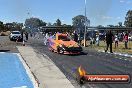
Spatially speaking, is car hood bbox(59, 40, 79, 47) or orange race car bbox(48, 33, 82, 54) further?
car hood bbox(59, 40, 79, 47)

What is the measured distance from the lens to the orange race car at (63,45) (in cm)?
2634

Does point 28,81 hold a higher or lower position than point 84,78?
lower

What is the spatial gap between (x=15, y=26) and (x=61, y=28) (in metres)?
87.4

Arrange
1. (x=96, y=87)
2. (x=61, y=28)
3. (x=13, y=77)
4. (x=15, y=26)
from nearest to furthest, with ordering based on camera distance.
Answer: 1. (x=96, y=87)
2. (x=13, y=77)
3. (x=61, y=28)
4. (x=15, y=26)

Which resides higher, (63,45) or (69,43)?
(69,43)

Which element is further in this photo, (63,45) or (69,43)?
(69,43)

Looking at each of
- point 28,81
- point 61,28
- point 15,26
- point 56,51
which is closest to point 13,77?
point 28,81

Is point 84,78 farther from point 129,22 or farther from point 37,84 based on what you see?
point 129,22

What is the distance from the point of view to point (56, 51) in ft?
91.2

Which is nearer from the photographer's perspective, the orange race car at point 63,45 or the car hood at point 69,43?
the orange race car at point 63,45

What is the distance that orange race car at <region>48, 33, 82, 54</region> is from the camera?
26.3 metres

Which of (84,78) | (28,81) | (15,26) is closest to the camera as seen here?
(84,78)

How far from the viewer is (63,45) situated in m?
26.8

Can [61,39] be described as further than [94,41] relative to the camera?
No
